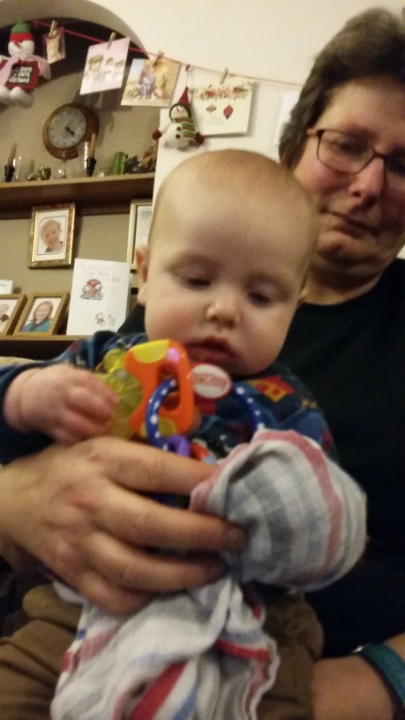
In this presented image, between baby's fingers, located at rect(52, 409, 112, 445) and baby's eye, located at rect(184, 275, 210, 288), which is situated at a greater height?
baby's eye, located at rect(184, 275, 210, 288)

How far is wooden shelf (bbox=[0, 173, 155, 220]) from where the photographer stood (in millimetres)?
2756

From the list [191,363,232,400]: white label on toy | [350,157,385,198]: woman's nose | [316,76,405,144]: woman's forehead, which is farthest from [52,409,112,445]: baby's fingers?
[316,76,405,144]: woman's forehead

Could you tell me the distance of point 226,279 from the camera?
2.38ft

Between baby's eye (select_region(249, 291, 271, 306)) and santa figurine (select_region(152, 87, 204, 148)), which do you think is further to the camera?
santa figurine (select_region(152, 87, 204, 148))

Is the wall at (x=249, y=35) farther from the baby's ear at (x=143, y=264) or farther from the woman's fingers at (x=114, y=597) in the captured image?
the woman's fingers at (x=114, y=597)

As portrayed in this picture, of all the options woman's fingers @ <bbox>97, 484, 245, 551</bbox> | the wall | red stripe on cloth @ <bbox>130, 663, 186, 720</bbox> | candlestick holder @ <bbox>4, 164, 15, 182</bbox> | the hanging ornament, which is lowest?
candlestick holder @ <bbox>4, 164, 15, 182</bbox>

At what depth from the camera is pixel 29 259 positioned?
3154 mm

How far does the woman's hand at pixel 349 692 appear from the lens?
0.67 metres

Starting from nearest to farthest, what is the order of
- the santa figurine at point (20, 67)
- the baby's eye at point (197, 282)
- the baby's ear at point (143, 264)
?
the baby's eye at point (197, 282) < the baby's ear at point (143, 264) < the santa figurine at point (20, 67)

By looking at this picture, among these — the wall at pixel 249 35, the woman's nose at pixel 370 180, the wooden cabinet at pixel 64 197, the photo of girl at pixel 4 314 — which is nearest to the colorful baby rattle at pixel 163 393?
the woman's nose at pixel 370 180

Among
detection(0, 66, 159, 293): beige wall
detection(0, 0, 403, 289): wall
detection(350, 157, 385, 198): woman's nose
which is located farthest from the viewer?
detection(0, 66, 159, 293): beige wall

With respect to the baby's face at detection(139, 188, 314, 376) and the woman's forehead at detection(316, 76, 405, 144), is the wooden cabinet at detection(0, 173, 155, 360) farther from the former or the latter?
the baby's face at detection(139, 188, 314, 376)

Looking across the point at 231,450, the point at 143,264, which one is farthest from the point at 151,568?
the point at 143,264

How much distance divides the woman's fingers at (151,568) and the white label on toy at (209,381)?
0.57 feet
